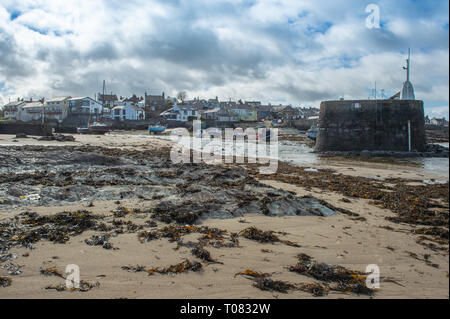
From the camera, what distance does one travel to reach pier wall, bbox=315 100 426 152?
21312mm

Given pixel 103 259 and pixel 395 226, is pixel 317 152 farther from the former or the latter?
pixel 103 259

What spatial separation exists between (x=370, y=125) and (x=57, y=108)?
3032 inches

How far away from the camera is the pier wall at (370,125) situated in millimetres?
21312

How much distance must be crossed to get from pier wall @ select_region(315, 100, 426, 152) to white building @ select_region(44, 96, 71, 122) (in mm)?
70743

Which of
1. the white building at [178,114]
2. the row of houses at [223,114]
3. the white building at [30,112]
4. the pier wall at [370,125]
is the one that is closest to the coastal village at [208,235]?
the pier wall at [370,125]

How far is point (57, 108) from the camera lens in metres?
74.2

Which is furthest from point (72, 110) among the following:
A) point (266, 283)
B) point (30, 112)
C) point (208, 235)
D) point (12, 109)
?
point (266, 283)

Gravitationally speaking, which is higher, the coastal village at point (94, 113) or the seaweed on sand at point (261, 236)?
the coastal village at point (94, 113)

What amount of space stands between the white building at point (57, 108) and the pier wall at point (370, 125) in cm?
7074

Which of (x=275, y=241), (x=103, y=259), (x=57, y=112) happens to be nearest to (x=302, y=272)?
(x=275, y=241)

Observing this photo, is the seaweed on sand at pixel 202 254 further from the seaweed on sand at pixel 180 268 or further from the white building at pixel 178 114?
the white building at pixel 178 114

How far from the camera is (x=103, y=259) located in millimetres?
3879

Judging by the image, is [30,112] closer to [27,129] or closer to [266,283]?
[27,129]

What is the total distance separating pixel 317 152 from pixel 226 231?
2149cm
